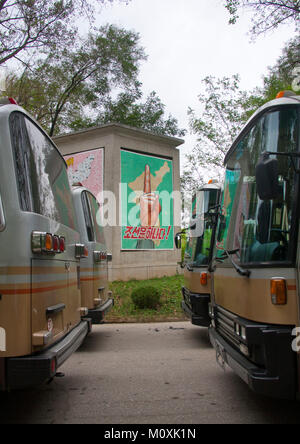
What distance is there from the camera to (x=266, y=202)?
3.28m

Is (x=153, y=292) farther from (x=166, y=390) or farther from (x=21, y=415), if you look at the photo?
(x=21, y=415)

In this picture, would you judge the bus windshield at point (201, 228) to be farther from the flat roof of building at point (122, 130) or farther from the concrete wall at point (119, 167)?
the flat roof of building at point (122, 130)

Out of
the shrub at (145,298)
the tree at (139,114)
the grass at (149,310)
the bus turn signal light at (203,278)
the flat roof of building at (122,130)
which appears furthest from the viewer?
the tree at (139,114)

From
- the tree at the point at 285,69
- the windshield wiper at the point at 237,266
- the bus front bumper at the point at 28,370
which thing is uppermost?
the tree at the point at 285,69

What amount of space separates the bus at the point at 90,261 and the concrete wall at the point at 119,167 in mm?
7419

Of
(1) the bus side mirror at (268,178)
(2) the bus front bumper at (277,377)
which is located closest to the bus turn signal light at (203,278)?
(2) the bus front bumper at (277,377)

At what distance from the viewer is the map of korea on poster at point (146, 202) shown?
15406 millimetres

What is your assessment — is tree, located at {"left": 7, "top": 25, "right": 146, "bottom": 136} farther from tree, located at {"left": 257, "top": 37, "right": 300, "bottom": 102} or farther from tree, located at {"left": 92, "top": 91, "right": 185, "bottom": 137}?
tree, located at {"left": 257, "top": 37, "right": 300, "bottom": 102}

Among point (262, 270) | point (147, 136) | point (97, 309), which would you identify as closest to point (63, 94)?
point (147, 136)

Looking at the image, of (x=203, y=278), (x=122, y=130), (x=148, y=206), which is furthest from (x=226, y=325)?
(x=122, y=130)

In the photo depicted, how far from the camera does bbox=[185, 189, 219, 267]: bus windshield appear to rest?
23.2 feet

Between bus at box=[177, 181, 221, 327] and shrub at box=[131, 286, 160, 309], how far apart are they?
278 centimetres

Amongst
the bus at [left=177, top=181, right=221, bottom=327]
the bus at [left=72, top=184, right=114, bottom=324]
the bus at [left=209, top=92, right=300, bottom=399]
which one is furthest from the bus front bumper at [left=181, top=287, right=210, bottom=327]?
the bus at [left=209, top=92, right=300, bottom=399]

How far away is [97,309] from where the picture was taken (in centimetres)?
674
